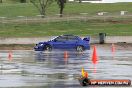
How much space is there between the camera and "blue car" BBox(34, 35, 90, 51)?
41000 millimetres

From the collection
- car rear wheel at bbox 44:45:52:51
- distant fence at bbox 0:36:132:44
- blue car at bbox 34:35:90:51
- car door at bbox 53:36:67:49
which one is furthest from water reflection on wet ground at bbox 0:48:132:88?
distant fence at bbox 0:36:132:44

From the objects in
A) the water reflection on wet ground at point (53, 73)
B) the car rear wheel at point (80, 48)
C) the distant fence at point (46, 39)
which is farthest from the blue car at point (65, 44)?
the water reflection on wet ground at point (53, 73)

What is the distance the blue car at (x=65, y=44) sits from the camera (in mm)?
41000

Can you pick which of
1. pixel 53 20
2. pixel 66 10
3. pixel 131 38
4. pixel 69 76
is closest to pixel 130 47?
pixel 131 38

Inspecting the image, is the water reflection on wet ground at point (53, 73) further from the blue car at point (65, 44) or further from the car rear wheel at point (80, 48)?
the blue car at point (65, 44)

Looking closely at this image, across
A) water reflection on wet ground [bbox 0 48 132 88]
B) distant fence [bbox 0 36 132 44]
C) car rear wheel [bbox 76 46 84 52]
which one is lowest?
car rear wheel [bbox 76 46 84 52]

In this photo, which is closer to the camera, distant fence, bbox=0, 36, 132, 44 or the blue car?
the blue car

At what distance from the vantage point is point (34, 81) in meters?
19.3

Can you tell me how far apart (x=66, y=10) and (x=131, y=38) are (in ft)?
143

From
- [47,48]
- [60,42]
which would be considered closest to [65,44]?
[60,42]

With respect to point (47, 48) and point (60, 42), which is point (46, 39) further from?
point (47, 48)

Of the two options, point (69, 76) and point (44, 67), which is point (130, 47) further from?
point (69, 76)

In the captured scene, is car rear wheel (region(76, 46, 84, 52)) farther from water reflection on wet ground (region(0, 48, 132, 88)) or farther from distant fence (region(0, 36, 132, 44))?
water reflection on wet ground (region(0, 48, 132, 88))

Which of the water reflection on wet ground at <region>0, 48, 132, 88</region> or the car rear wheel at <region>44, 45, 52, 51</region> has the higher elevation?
the water reflection on wet ground at <region>0, 48, 132, 88</region>
